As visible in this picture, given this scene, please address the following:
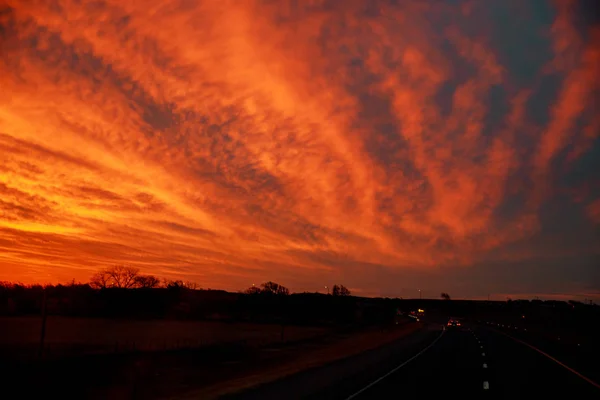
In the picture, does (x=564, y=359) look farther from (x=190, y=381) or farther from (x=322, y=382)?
(x=190, y=381)

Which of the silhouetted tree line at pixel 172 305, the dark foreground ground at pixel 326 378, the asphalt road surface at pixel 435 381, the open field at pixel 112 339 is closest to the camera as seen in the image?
the asphalt road surface at pixel 435 381

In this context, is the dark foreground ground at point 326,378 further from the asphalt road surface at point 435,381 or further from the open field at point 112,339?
the open field at point 112,339

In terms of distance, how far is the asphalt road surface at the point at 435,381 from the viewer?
1666 cm

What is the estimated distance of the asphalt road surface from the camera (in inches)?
656

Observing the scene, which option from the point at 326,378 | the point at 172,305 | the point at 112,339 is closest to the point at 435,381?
the point at 326,378

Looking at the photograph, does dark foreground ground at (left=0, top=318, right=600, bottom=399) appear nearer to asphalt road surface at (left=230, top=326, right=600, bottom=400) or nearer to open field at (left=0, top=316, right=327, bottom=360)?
asphalt road surface at (left=230, top=326, right=600, bottom=400)

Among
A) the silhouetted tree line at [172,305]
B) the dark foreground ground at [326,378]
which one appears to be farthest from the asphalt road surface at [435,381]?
the silhouetted tree line at [172,305]

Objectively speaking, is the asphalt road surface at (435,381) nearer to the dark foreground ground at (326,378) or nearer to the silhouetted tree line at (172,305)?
the dark foreground ground at (326,378)

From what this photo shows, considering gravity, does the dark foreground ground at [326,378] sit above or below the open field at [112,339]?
above

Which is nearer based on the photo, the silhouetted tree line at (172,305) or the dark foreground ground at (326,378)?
the dark foreground ground at (326,378)

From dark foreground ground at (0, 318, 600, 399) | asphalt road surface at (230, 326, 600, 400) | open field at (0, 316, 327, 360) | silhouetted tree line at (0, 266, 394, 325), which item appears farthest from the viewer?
silhouetted tree line at (0, 266, 394, 325)

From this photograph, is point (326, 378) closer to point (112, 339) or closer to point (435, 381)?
point (435, 381)

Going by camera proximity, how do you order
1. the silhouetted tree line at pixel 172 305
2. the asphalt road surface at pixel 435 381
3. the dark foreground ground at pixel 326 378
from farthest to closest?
the silhouetted tree line at pixel 172 305
the dark foreground ground at pixel 326 378
the asphalt road surface at pixel 435 381

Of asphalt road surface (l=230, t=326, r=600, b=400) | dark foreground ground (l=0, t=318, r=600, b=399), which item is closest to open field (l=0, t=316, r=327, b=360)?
dark foreground ground (l=0, t=318, r=600, b=399)
